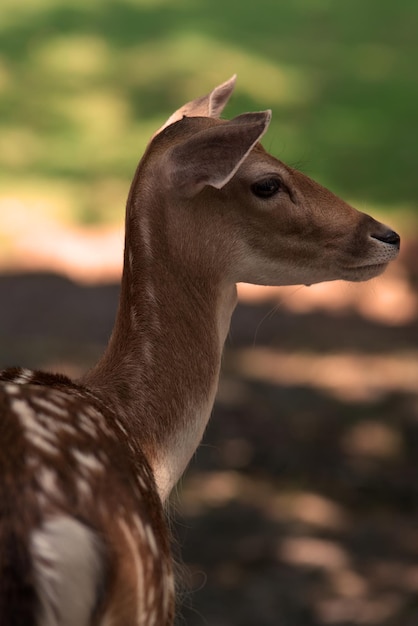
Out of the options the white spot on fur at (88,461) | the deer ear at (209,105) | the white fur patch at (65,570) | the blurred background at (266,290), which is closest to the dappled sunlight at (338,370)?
the blurred background at (266,290)

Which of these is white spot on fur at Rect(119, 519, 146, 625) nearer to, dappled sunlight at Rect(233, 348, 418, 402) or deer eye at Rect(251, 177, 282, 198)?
deer eye at Rect(251, 177, 282, 198)

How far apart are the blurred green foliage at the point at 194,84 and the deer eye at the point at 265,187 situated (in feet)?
17.5

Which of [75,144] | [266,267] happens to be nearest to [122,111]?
[75,144]

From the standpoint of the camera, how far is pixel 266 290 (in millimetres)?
8750

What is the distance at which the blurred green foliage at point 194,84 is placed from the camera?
939cm

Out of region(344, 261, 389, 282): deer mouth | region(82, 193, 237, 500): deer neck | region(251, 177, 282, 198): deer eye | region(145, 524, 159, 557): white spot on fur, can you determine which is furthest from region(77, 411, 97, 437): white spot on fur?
region(344, 261, 389, 282): deer mouth

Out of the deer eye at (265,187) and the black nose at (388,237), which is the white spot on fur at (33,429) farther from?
the black nose at (388,237)

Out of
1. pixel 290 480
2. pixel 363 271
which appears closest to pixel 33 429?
pixel 363 271

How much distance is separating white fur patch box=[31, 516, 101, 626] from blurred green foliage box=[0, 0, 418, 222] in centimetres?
649

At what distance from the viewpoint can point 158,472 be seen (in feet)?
11.7

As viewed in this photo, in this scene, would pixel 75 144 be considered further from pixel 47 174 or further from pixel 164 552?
pixel 164 552

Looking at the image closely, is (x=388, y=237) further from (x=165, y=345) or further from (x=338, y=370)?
(x=338, y=370)

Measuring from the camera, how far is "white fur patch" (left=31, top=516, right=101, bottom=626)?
253cm

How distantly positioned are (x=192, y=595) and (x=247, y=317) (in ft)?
8.40
